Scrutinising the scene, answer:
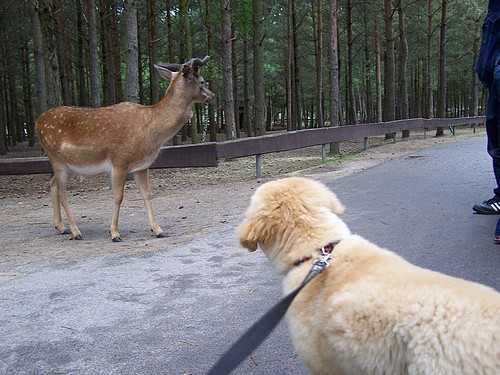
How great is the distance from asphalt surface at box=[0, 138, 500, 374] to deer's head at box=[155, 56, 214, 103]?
2.17 meters

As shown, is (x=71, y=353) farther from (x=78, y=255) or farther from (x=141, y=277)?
(x=78, y=255)

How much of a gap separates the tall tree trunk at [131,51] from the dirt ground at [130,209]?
8.38 feet

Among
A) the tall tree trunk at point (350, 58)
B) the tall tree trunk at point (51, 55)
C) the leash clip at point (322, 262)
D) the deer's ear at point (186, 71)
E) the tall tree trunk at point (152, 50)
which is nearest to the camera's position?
the leash clip at point (322, 262)

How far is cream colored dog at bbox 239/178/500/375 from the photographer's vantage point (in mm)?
1541

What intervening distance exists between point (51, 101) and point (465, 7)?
1301 inches

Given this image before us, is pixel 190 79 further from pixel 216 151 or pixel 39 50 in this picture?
pixel 39 50

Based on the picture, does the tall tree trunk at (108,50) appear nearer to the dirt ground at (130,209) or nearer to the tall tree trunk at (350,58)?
the dirt ground at (130,209)

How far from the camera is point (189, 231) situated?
6.34 metres

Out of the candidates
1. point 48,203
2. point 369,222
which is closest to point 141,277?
point 369,222

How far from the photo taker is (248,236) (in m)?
2.17

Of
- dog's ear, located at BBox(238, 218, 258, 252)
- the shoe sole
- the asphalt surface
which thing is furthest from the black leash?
the shoe sole

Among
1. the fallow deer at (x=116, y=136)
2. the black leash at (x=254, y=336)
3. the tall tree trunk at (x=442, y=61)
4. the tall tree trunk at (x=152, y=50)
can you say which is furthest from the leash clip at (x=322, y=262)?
the tall tree trunk at (x=442, y=61)

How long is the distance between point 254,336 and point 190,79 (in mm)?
5665

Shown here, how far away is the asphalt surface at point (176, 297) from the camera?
2.88m
